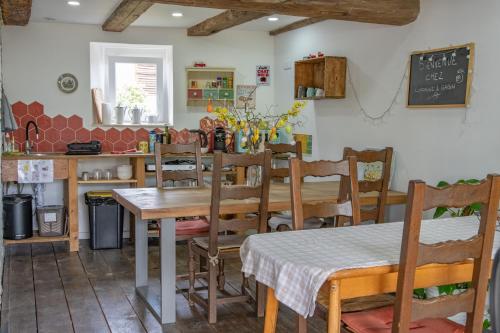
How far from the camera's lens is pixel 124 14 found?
195 inches

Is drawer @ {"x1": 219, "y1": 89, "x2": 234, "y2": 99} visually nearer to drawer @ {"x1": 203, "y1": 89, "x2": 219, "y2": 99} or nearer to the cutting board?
drawer @ {"x1": 203, "y1": 89, "x2": 219, "y2": 99}

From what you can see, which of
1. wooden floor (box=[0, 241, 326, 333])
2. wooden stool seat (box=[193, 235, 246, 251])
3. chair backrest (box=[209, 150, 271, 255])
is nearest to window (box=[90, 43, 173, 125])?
wooden floor (box=[0, 241, 326, 333])

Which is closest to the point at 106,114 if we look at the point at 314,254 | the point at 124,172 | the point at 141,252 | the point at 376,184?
the point at 124,172

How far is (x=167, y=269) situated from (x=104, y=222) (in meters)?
2.27

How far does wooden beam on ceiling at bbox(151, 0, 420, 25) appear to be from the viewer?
364cm

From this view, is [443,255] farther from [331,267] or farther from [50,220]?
Result: [50,220]

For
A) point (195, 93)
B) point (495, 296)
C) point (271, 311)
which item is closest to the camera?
point (495, 296)

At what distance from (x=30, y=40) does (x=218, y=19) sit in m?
1.98

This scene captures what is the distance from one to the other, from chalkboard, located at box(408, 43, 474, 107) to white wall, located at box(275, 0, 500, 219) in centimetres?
6

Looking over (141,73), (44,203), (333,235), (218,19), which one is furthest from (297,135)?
(333,235)

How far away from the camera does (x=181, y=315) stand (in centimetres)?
362

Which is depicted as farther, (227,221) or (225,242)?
Result: (225,242)

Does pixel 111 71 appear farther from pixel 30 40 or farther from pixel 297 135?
pixel 297 135

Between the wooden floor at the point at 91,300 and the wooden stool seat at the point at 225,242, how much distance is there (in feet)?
1.55
